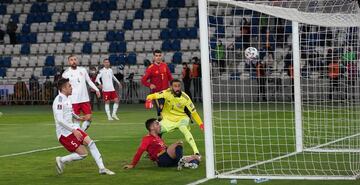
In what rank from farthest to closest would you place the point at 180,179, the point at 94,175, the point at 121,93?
the point at 121,93 < the point at 94,175 < the point at 180,179

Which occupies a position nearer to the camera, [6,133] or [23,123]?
[6,133]

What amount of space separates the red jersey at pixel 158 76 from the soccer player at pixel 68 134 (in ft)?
23.3

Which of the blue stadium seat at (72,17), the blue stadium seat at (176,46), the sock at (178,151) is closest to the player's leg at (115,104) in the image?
the blue stadium seat at (176,46)

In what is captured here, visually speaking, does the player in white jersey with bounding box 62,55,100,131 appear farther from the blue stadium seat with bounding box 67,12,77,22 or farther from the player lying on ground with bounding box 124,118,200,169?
the blue stadium seat with bounding box 67,12,77,22

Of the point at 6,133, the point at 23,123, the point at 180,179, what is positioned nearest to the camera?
the point at 180,179

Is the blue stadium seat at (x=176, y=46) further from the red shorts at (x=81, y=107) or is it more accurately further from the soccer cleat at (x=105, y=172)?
the soccer cleat at (x=105, y=172)

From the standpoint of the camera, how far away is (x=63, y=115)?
1393 centimetres

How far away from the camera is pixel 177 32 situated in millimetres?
45781

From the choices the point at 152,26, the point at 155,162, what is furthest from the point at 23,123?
the point at 152,26

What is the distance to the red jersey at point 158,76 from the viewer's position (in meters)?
21.2

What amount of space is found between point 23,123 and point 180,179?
16.2 metres

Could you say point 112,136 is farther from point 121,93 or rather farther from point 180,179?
point 121,93

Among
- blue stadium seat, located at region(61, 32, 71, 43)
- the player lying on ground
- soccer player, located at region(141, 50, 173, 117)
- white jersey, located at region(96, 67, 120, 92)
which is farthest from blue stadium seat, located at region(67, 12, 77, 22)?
the player lying on ground

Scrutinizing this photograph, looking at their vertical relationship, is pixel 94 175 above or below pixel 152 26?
below
